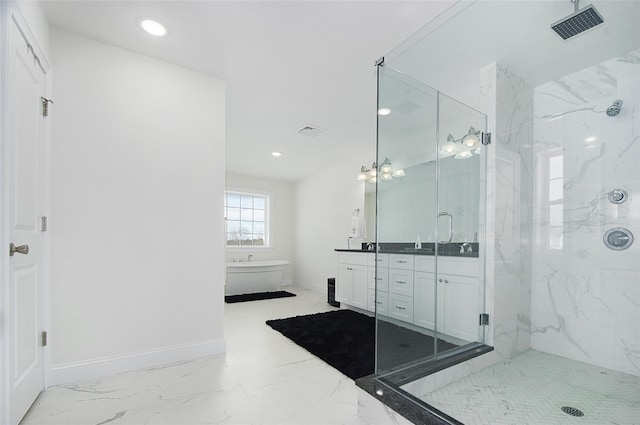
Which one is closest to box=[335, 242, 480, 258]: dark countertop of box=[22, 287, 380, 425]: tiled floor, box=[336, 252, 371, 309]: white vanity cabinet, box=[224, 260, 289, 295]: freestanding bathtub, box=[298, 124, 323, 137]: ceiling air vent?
box=[22, 287, 380, 425]: tiled floor

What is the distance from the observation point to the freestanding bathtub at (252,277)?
564cm

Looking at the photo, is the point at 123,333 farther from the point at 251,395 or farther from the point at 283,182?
the point at 283,182

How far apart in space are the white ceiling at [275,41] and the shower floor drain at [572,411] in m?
2.45

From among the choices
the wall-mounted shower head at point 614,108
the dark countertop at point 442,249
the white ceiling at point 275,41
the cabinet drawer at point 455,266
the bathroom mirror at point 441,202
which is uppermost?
the white ceiling at point 275,41

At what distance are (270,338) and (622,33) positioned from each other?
11.6 feet

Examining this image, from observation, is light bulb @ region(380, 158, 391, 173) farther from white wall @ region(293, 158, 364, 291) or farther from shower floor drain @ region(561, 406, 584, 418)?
white wall @ region(293, 158, 364, 291)


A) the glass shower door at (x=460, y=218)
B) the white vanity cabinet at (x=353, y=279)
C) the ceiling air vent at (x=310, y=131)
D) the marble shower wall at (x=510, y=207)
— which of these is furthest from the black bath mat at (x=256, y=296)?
the marble shower wall at (x=510, y=207)

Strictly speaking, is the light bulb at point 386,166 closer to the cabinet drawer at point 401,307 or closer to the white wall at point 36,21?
the cabinet drawer at point 401,307

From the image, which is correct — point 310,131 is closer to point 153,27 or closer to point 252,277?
point 153,27

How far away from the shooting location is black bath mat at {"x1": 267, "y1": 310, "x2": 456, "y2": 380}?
7.13 feet

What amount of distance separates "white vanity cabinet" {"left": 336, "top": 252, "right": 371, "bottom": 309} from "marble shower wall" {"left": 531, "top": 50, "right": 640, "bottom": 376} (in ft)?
6.99

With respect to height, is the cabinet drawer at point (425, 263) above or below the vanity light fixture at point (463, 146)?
below

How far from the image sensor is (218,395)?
2051 millimetres

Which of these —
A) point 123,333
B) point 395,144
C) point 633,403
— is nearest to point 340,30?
point 395,144
